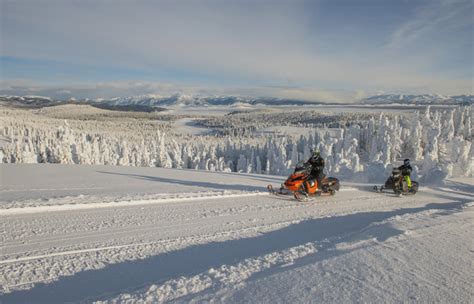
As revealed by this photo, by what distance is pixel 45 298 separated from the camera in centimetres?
471

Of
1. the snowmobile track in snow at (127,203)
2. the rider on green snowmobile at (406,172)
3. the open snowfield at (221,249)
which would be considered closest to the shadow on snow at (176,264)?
the open snowfield at (221,249)

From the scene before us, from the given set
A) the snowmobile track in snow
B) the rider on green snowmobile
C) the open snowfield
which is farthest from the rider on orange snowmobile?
the rider on green snowmobile

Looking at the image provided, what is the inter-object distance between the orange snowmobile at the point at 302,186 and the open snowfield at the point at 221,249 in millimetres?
644

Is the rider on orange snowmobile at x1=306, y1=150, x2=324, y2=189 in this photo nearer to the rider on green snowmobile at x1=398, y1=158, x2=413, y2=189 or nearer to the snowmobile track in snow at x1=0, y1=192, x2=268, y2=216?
the snowmobile track in snow at x1=0, y1=192, x2=268, y2=216

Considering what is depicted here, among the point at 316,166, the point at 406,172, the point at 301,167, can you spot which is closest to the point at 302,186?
the point at 301,167

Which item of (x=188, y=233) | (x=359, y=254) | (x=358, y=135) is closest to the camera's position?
(x=359, y=254)

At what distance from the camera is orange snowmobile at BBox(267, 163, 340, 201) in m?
12.5

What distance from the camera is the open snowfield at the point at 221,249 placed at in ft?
14.3

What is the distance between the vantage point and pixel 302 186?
12.6m

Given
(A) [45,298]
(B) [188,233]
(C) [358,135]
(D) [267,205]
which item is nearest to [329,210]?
(D) [267,205]

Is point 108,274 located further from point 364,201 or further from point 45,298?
point 364,201

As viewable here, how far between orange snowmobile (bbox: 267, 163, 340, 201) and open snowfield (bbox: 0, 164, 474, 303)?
644mm

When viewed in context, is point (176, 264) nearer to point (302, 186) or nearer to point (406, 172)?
point (302, 186)

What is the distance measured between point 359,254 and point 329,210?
Answer: 5649 millimetres
